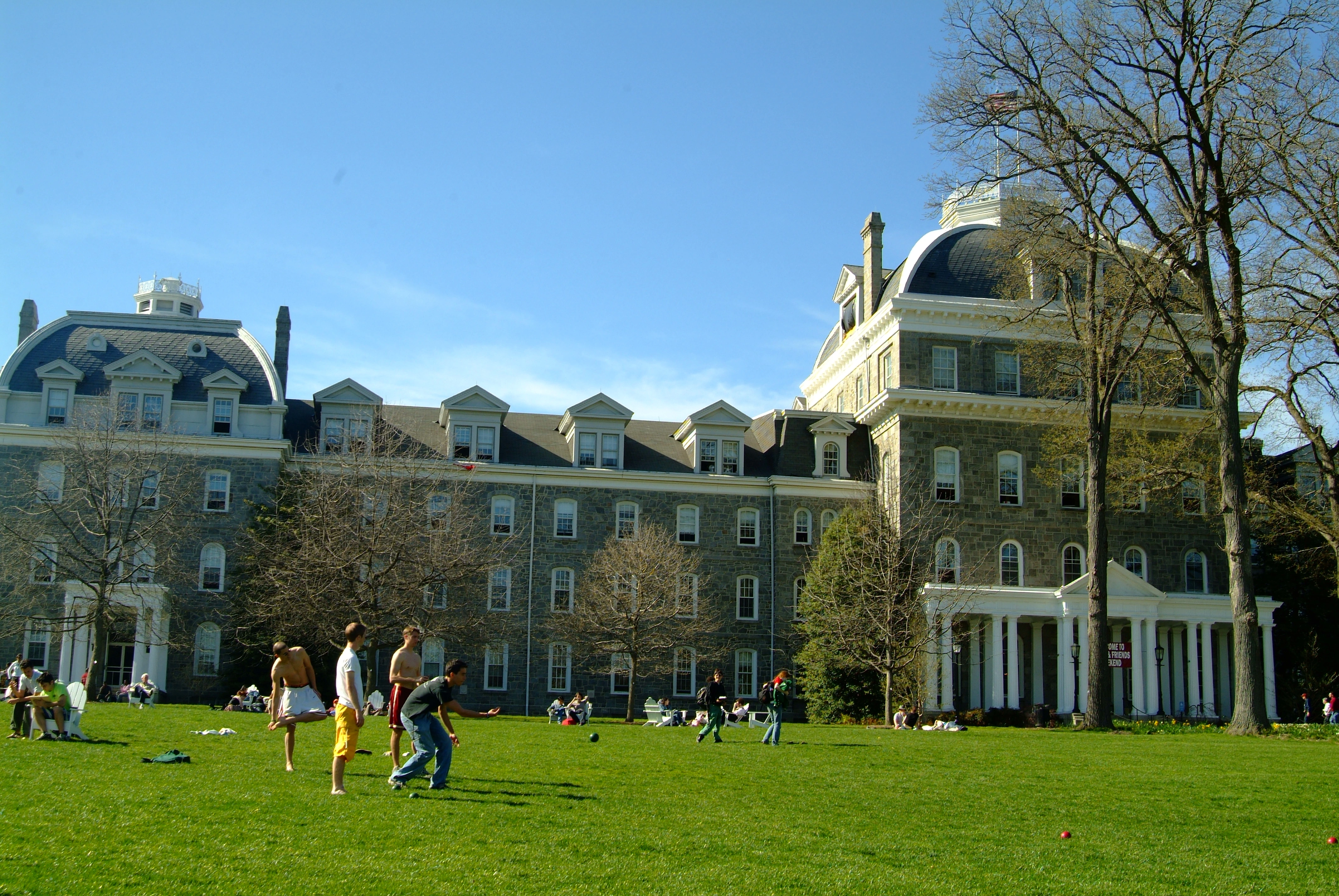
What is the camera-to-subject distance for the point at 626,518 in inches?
1863

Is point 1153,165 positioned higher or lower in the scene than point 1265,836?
higher

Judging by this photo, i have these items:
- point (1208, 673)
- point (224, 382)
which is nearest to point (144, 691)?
point (224, 382)

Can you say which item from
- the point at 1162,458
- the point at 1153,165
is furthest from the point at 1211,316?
the point at 1162,458

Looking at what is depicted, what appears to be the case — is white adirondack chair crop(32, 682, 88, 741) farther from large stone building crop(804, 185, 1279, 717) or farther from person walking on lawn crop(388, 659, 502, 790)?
large stone building crop(804, 185, 1279, 717)

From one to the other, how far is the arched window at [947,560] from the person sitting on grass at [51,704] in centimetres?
2974

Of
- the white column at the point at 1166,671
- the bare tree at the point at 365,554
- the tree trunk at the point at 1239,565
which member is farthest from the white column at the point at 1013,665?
the bare tree at the point at 365,554

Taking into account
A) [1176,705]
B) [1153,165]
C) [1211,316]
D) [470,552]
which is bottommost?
[1176,705]

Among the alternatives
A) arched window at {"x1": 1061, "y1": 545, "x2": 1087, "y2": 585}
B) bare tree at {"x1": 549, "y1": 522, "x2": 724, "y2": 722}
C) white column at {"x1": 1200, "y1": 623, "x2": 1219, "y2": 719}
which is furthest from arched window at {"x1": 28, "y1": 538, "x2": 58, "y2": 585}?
white column at {"x1": 1200, "y1": 623, "x2": 1219, "y2": 719}

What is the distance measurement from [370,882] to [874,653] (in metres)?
30.4

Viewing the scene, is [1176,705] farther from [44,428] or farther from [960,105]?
[44,428]

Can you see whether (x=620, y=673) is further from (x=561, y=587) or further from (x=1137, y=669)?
(x=1137, y=669)

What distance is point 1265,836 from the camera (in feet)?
43.3

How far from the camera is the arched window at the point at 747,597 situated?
47.1 metres

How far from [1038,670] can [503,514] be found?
19.8m
